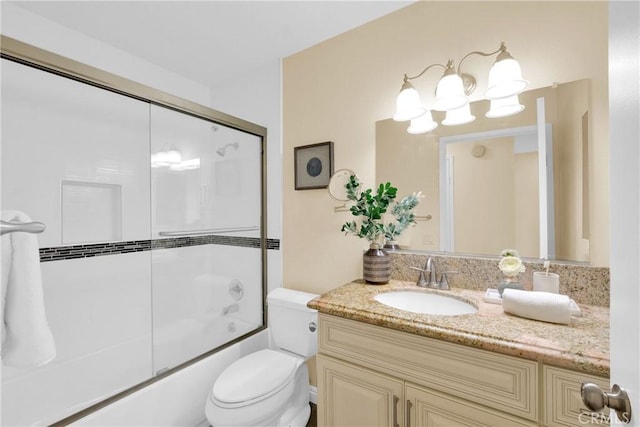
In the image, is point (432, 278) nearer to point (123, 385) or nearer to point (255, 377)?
point (255, 377)

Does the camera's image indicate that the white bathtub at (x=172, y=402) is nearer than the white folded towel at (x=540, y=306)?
No

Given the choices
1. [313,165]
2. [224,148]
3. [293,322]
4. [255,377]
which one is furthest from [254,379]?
[224,148]

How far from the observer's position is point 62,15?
1.55 metres

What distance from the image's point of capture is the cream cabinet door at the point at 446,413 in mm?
822

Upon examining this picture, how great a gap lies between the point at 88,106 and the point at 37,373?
1490 millimetres

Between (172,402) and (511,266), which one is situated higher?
(511,266)

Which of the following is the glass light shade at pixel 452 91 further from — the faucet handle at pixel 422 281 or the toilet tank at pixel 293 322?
the toilet tank at pixel 293 322

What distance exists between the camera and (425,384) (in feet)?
3.08

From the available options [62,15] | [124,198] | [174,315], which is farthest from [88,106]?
[174,315]

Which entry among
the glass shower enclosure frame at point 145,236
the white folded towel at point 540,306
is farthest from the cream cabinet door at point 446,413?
the glass shower enclosure frame at point 145,236

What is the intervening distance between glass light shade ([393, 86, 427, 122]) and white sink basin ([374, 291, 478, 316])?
2.79 ft

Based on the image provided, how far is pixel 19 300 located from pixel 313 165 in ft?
4.65

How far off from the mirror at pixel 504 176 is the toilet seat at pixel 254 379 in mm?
903

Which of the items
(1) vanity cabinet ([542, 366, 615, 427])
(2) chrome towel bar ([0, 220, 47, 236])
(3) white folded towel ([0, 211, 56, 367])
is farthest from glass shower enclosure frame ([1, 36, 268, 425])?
(1) vanity cabinet ([542, 366, 615, 427])
